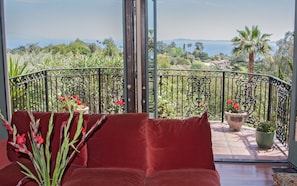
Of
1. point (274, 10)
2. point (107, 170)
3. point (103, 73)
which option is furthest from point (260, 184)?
point (274, 10)

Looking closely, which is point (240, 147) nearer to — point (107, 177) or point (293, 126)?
point (293, 126)

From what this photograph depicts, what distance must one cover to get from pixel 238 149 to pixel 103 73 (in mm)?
2134

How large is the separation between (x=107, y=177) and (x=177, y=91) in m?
3.15

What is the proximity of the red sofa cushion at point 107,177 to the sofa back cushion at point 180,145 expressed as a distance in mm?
185

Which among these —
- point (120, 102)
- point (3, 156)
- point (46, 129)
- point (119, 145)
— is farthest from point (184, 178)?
point (120, 102)

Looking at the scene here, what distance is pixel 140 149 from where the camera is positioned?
8.80ft

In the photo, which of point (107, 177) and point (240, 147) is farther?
point (240, 147)

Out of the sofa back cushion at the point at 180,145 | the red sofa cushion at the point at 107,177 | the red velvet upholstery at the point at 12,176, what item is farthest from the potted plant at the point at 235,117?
the red velvet upholstery at the point at 12,176

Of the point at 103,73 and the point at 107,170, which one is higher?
the point at 103,73

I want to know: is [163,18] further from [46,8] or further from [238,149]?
[238,149]

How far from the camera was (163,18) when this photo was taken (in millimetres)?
4477

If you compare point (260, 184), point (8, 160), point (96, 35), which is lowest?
point (260, 184)

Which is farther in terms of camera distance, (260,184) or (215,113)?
(215,113)

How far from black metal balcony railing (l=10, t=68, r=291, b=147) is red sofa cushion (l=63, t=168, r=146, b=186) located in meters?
1.53
